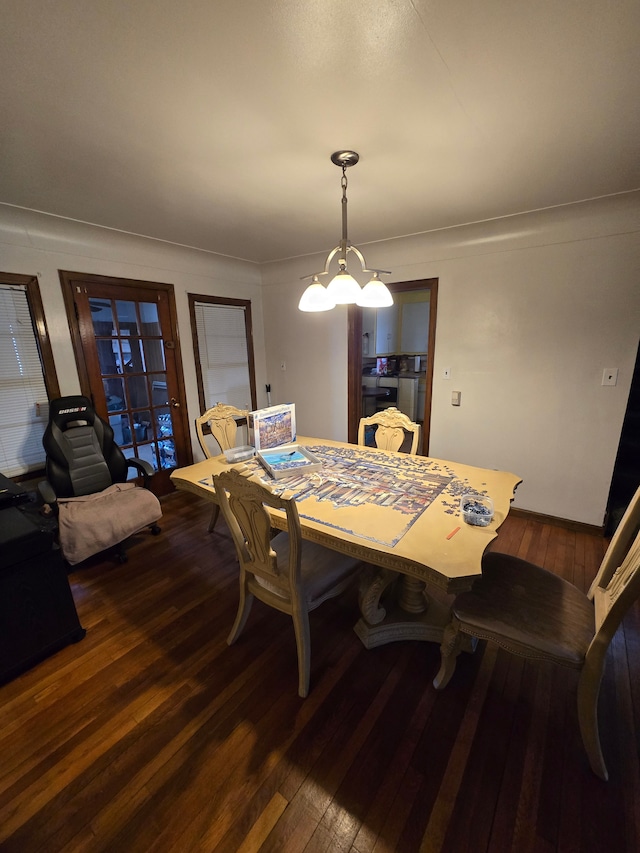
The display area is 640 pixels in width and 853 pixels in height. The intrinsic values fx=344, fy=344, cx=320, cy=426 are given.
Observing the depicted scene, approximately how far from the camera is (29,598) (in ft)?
5.31

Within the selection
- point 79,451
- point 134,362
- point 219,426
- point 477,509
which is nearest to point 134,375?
point 134,362

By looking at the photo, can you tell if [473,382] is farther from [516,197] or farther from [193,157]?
[193,157]

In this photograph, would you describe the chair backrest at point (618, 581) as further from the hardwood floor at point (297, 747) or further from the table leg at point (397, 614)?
the table leg at point (397, 614)

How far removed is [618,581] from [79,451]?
3.20m

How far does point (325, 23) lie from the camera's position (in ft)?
3.26

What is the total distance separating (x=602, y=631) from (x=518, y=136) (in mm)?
2029

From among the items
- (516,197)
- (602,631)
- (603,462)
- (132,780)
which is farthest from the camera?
(603,462)

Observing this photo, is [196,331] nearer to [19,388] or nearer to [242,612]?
[19,388]

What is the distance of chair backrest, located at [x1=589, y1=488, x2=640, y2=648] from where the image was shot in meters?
1.03

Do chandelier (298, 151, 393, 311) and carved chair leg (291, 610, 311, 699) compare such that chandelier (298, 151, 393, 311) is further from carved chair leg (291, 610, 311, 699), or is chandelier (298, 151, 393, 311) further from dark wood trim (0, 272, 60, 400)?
dark wood trim (0, 272, 60, 400)

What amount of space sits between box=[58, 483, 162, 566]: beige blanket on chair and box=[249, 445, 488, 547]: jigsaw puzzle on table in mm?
1009

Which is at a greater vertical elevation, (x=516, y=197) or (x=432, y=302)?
(x=516, y=197)

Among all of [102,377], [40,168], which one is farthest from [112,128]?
[102,377]

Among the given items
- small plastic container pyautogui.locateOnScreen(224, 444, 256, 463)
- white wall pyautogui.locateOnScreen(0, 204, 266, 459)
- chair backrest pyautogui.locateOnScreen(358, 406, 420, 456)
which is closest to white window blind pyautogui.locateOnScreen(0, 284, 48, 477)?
white wall pyautogui.locateOnScreen(0, 204, 266, 459)
